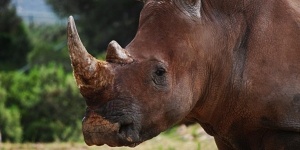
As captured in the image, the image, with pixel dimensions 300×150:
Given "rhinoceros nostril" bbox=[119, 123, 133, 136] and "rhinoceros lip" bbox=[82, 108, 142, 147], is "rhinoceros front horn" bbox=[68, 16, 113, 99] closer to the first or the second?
"rhinoceros lip" bbox=[82, 108, 142, 147]

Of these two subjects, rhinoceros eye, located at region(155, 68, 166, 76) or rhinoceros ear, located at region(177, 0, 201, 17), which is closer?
rhinoceros eye, located at region(155, 68, 166, 76)

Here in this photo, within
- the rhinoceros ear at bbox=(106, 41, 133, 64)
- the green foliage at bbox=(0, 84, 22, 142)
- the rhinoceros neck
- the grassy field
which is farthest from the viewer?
the green foliage at bbox=(0, 84, 22, 142)

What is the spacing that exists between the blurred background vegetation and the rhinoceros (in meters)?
9.33

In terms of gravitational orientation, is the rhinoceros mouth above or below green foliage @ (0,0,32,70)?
above

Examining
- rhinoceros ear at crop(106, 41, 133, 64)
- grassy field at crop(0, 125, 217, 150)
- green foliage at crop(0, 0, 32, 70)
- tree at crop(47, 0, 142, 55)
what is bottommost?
green foliage at crop(0, 0, 32, 70)

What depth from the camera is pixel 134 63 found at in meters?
5.08

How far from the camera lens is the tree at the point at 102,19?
22.6m

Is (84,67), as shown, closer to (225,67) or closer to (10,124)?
(225,67)

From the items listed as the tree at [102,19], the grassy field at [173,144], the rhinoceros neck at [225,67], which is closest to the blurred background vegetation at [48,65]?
the tree at [102,19]

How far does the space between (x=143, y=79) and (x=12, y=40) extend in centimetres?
2155

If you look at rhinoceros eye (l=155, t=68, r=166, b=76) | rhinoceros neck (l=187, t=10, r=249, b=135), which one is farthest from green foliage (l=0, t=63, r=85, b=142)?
rhinoceros eye (l=155, t=68, r=166, b=76)

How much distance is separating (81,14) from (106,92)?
1894cm

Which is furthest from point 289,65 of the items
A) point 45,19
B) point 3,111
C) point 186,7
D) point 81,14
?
point 45,19

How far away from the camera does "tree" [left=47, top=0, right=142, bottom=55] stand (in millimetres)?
22594
